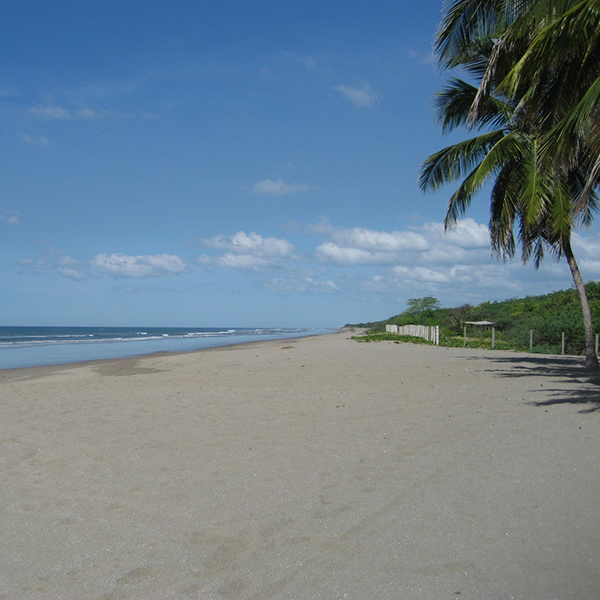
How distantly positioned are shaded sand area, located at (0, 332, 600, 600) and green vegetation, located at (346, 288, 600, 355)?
17.9 metres

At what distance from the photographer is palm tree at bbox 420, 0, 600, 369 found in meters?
8.12

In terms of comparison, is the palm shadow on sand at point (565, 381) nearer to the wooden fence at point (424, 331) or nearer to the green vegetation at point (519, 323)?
the green vegetation at point (519, 323)

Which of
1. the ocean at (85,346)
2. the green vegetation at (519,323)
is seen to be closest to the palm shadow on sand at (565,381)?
the green vegetation at (519,323)

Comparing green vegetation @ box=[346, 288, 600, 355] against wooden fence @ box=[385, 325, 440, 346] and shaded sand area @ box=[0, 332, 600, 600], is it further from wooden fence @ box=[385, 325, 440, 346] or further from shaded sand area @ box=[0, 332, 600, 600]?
shaded sand area @ box=[0, 332, 600, 600]

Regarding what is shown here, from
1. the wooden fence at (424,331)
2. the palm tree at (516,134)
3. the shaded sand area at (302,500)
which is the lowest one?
the shaded sand area at (302,500)

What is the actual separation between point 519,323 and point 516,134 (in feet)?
65.1

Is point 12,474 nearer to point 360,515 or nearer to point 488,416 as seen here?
point 360,515

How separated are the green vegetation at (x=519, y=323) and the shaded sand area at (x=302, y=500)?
17920 millimetres

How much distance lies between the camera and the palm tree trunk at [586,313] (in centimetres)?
1436

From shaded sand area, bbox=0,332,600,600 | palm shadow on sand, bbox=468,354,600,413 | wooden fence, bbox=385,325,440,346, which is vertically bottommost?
shaded sand area, bbox=0,332,600,600

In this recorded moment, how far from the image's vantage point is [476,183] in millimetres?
14250

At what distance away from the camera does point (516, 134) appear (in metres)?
14.8

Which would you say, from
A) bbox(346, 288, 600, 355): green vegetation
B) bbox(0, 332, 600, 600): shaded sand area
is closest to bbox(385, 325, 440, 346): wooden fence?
bbox(346, 288, 600, 355): green vegetation

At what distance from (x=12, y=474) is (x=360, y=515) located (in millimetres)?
3385
